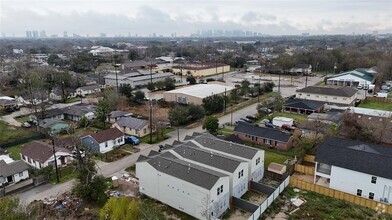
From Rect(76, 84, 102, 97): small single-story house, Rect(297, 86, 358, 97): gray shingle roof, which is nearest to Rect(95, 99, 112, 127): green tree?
Rect(76, 84, 102, 97): small single-story house

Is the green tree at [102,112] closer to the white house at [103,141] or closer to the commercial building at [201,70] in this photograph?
the white house at [103,141]

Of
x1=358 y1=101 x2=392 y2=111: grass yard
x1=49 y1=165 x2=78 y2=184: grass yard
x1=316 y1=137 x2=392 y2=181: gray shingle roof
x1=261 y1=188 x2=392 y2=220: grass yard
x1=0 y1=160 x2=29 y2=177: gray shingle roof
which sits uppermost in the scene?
x1=316 y1=137 x2=392 y2=181: gray shingle roof

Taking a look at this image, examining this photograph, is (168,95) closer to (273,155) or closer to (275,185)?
(273,155)

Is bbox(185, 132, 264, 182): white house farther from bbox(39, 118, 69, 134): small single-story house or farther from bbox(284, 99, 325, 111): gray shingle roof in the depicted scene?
bbox(284, 99, 325, 111): gray shingle roof

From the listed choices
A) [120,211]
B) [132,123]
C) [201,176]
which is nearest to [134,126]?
[132,123]

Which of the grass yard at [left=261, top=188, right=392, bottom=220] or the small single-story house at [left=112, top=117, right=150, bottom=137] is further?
the small single-story house at [left=112, top=117, right=150, bottom=137]

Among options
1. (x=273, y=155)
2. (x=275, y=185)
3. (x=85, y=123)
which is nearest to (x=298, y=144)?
(x=273, y=155)

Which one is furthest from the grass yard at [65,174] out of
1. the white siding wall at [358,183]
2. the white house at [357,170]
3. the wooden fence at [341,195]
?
the white siding wall at [358,183]

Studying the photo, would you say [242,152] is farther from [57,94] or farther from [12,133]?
[57,94]
